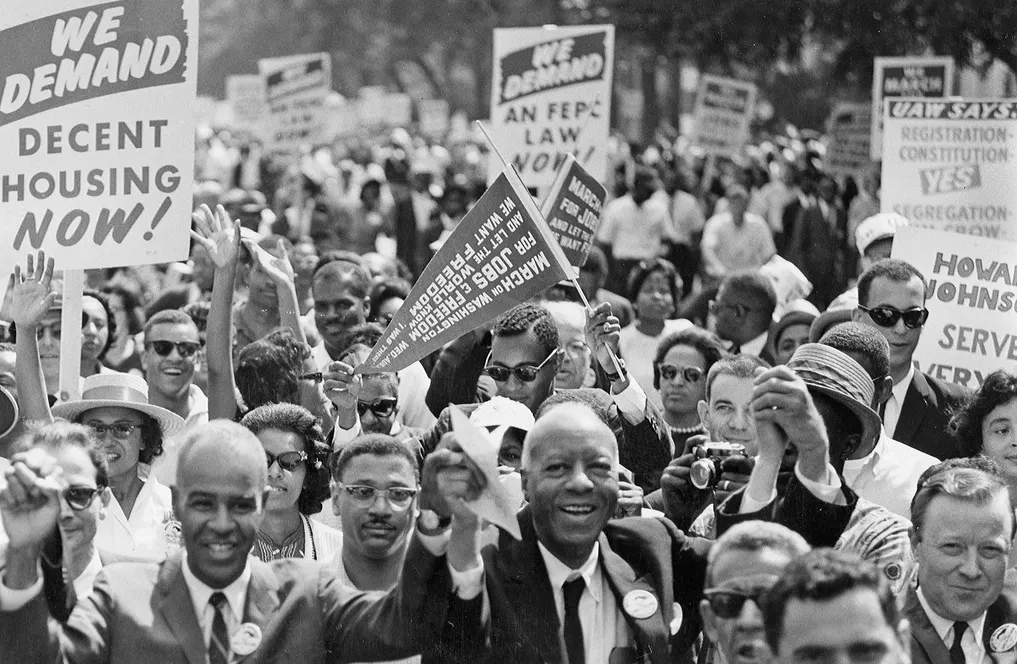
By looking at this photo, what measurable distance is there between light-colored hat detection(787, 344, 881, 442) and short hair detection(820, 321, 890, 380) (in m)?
0.71

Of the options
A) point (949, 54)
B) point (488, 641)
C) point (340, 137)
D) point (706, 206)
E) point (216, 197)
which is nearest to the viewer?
point (488, 641)

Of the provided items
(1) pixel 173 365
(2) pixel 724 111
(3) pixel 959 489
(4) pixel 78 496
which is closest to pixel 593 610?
(3) pixel 959 489

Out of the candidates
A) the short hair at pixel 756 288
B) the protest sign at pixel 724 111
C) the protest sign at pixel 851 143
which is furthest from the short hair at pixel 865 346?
the protest sign at pixel 851 143

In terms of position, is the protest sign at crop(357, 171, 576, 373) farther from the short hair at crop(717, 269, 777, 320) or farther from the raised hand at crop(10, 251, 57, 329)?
the short hair at crop(717, 269, 777, 320)

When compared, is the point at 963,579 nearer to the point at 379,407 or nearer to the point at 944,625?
the point at 944,625

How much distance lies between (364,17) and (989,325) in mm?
45057

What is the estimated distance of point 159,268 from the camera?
15539 millimetres

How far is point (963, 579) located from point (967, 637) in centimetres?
16

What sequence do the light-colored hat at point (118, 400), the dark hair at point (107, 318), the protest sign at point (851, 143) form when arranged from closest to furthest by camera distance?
the light-colored hat at point (118, 400) < the dark hair at point (107, 318) < the protest sign at point (851, 143)

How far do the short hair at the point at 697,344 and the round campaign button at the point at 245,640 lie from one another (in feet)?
11.9

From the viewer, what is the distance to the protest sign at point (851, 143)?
21281mm

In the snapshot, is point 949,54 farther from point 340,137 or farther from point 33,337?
point 340,137

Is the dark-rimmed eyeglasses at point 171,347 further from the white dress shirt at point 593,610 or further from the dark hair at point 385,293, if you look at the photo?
the white dress shirt at point 593,610

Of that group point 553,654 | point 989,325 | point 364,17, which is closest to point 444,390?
point 989,325
